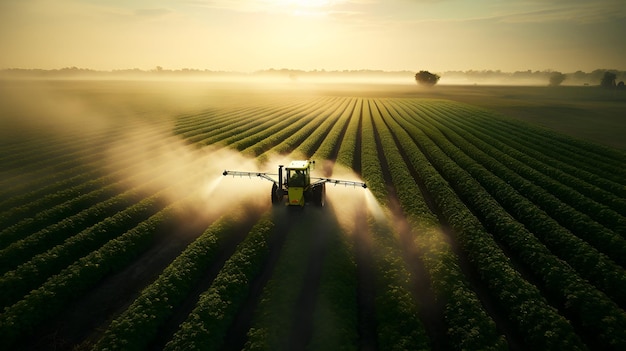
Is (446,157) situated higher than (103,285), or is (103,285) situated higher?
(446,157)

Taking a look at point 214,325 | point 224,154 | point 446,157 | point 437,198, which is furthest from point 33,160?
point 446,157

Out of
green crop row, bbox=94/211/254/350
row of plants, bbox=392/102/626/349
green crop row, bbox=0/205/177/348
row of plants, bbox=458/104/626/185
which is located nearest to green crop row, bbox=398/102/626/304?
row of plants, bbox=392/102/626/349

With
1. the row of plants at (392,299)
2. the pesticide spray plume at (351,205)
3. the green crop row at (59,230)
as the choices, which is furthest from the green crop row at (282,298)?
the green crop row at (59,230)

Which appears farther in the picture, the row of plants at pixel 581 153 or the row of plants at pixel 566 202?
the row of plants at pixel 581 153

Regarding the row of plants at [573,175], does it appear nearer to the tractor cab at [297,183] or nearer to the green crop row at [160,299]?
the tractor cab at [297,183]

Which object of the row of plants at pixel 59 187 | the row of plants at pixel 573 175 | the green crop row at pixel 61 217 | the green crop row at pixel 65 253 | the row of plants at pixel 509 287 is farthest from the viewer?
the row of plants at pixel 573 175

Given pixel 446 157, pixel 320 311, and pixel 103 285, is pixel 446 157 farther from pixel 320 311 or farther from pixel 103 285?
pixel 103 285
